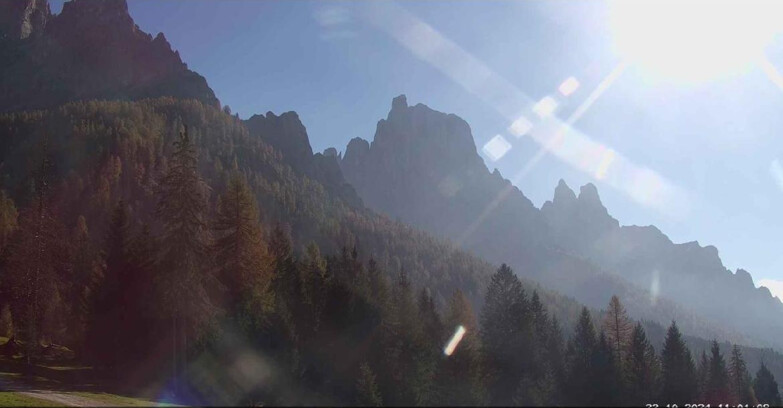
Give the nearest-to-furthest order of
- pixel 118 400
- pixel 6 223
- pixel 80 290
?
1. pixel 118 400
2. pixel 80 290
3. pixel 6 223

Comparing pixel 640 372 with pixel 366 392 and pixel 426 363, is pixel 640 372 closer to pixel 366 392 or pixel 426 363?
pixel 426 363

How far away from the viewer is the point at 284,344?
39312mm

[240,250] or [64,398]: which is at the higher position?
[240,250]

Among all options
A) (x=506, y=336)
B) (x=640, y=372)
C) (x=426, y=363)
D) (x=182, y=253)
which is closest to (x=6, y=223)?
(x=182, y=253)

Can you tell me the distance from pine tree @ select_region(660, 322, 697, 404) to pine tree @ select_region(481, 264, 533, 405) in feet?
43.9

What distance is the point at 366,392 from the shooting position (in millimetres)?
33906

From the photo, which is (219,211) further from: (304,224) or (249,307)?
(304,224)

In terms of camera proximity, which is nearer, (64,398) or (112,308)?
(64,398)

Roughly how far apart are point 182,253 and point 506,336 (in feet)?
107

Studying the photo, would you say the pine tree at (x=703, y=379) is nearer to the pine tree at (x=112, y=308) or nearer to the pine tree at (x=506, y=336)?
the pine tree at (x=506, y=336)

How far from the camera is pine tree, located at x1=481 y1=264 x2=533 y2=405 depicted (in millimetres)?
49562

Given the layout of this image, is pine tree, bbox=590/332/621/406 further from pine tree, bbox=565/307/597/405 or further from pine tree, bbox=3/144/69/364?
pine tree, bbox=3/144/69/364

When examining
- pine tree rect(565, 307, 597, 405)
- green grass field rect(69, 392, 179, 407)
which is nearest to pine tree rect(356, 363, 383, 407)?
green grass field rect(69, 392, 179, 407)

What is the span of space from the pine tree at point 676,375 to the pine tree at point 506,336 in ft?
43.9
